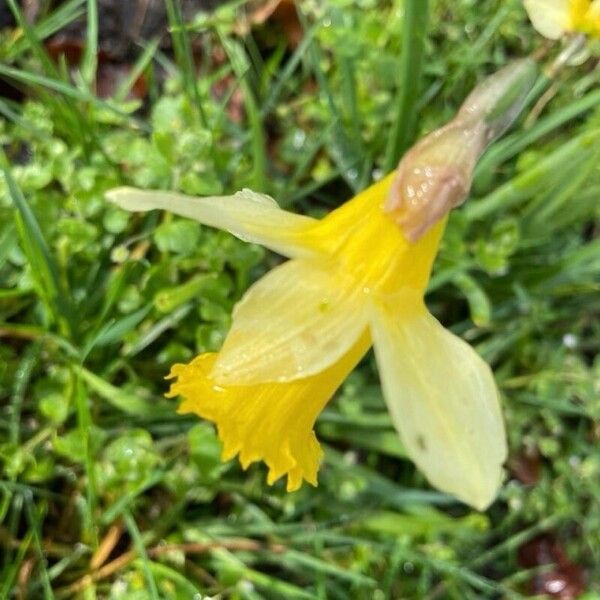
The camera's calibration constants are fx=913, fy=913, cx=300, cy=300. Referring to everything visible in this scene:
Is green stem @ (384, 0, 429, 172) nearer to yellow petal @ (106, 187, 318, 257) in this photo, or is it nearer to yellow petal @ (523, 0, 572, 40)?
yellow petal @ (523, 0, 572, 40)

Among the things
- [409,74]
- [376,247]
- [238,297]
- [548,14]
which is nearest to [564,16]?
[548,14]

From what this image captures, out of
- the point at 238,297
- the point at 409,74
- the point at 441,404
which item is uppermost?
the point at 409,74

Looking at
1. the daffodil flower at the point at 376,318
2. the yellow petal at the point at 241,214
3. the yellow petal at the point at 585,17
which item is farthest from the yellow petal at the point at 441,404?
the yellow petal at the point at 585,17

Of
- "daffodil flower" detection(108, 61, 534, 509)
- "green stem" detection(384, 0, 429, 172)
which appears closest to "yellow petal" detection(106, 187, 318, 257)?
"daffodil flower" detection(108, 61, 534, 509)

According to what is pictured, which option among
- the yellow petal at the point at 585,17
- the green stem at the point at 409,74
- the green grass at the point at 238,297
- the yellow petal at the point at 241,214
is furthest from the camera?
the green grass at the point at 238,297

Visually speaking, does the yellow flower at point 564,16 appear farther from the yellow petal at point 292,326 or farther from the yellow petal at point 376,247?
the yellow petal at point 292,326

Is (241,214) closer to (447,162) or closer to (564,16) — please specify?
(447,162)

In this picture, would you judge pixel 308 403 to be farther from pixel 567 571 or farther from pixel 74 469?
pixel 567 571

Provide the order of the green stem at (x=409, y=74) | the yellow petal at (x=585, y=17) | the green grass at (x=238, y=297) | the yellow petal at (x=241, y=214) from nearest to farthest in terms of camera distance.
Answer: the yellow petal at (x=241, y=214)
the yellow petal at (x=585, y=17)
the green stem at (x=409, y=74)
the green grass at (x=238, y=297)
